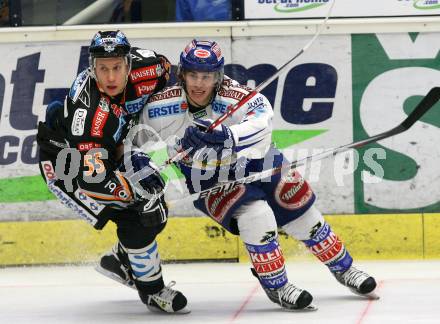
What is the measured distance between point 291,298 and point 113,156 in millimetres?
964

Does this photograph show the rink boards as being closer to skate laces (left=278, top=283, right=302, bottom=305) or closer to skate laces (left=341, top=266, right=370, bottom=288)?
skate laces (left=341, top=266, right=370, bottom=288)

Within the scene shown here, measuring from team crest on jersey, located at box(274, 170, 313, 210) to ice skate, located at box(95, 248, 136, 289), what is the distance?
2.69ft

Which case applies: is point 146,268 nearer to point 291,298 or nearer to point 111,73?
point 291,298

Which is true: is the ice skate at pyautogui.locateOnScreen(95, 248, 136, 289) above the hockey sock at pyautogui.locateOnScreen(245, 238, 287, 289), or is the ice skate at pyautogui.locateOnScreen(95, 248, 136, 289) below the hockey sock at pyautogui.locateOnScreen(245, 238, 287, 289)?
below

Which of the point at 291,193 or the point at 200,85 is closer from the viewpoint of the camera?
the point at 200,85

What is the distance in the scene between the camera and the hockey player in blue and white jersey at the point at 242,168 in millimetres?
4887

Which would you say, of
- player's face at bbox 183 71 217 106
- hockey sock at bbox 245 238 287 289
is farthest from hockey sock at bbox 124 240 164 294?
player's face at bbox 183 71 217 106

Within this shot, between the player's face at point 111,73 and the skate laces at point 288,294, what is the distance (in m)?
1.09

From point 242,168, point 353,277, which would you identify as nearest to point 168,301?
point 242,168

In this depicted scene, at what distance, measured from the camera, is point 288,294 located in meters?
4.97

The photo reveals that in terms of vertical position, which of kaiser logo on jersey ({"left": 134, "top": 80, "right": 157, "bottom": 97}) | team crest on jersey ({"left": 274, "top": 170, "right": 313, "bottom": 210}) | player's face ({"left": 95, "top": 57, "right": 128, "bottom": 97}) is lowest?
team crest on jersey ({"left": 274, "top": 170, "right": 313, "bottom": 210})

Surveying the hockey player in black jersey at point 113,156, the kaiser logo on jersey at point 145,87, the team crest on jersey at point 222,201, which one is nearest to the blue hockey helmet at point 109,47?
the hockey player in black jersey at point 113,156

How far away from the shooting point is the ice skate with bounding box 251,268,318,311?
4.96m

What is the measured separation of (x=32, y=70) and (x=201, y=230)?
4.16 feet
